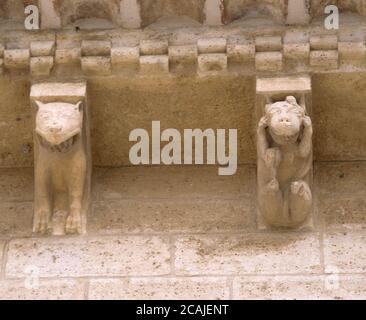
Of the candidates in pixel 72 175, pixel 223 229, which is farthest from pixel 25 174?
pixel 223 229

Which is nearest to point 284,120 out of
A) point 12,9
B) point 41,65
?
point 41,65

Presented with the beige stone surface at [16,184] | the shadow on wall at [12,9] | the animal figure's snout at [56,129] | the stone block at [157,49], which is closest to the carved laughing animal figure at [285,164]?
the stone block at [157,49]

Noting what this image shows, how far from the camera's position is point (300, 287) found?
29.6 ft

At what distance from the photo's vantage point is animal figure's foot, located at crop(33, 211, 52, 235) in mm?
9344

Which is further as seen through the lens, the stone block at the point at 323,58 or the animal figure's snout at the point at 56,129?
the stone block at the point at 323,58

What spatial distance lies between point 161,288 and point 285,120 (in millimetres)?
897

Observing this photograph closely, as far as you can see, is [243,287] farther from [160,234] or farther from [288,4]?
[288,4]

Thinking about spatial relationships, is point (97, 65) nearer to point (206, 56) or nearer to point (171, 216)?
point (206, 56)

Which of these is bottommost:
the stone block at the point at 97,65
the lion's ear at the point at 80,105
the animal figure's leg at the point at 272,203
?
the animal figure's leg at the point at 272,203

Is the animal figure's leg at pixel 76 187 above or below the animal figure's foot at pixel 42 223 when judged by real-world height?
above

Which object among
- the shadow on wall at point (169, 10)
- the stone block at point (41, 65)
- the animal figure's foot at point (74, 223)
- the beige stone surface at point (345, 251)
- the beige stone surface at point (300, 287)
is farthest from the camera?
the shadow on wall at point (169, 10)

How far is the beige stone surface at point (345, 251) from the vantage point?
9117mm

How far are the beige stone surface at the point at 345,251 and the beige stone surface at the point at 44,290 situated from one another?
3.55ft

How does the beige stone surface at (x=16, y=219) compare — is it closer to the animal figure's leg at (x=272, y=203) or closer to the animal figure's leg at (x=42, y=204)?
the animal figure's leg at (x=42, y=204)
